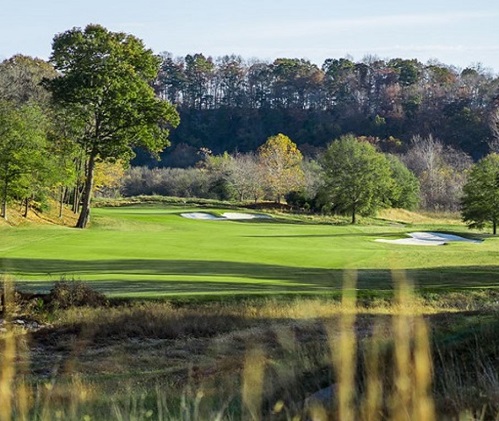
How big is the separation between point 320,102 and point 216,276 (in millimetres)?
125217

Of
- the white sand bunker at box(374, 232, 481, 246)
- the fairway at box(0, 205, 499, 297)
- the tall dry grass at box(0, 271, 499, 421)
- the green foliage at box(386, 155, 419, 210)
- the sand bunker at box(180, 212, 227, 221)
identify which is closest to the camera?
the tall dry grass at box(0, 271, 499, 421)

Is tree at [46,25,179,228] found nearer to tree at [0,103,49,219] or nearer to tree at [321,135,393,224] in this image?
tree at [0,103,49,219]

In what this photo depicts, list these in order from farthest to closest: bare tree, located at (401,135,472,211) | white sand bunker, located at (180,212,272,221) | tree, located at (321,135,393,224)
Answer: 1. bare tree, located at (401,135,472,211)
2. tree, located at (321,135,393,224)
3. white sand bunker, located at (180,212,272,221)

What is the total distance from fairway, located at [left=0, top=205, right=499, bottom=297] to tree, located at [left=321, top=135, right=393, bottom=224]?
18.5 m

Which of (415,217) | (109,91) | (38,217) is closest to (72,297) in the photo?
(109,91)

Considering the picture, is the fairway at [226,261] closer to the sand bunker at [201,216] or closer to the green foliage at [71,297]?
the green foliage at [71,297]

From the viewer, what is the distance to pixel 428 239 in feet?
159

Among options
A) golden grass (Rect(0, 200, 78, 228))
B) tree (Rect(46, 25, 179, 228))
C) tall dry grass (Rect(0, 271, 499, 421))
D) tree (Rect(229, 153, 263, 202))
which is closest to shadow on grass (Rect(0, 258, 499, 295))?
tall dry grass (Rect(0, 271, 499, 421))

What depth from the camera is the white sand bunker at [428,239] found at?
45.5m

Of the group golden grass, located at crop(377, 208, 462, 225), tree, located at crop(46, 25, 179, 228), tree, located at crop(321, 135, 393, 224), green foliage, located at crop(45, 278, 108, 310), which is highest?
tree, located at crop(46, 25, 179, 228)

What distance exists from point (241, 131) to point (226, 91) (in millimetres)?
21532

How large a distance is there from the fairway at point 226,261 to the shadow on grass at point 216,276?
3cm

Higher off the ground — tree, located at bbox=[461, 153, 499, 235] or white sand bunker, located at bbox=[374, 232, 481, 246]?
tree, located at bbox=[461, 153, 499, 235]

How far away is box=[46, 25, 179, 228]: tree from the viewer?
45.5 metres
